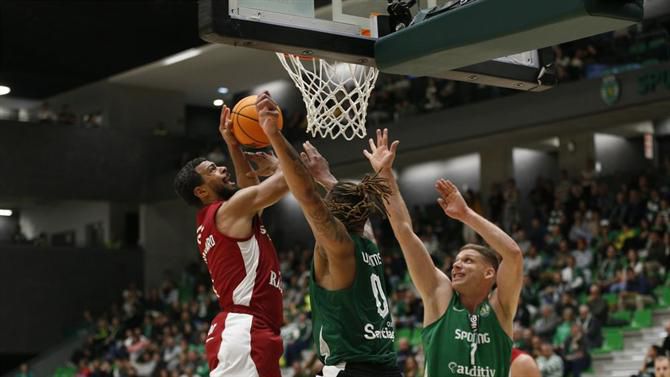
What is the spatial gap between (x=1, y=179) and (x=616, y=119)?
13886mm

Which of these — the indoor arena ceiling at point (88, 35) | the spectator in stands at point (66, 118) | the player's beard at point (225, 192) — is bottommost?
the player's beard at point (225, 192)

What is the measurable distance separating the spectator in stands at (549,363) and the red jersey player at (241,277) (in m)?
8.02

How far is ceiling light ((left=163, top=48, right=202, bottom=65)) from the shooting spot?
2314 cm

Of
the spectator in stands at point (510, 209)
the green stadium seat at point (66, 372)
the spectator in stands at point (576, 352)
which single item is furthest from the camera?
the green stadium seat at point (66, 372)

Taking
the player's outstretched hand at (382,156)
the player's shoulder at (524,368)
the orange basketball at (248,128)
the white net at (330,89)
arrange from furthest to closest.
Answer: the white net at (330,89) → the player's shoulder at (524,368) → the orange basketball at (248,128) → the player's outstretched hand at (382,156)

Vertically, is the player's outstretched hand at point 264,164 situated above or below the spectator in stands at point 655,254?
above

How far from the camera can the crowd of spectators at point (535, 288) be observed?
13945 mm

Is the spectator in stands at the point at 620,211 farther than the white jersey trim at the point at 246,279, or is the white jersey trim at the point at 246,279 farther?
the spectator in stands at the point at 620,211

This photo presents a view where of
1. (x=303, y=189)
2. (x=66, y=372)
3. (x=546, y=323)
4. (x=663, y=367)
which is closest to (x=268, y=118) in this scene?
(x=303, y=189)

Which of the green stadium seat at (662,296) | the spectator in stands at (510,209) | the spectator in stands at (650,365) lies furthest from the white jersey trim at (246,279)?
the spectator in stands at (510,209)

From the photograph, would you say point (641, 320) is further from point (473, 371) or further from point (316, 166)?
point (316, 166)

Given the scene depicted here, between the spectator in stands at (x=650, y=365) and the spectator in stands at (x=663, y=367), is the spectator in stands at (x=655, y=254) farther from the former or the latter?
the spectator in stands at (x=663, y=367)

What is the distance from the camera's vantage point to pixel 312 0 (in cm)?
565

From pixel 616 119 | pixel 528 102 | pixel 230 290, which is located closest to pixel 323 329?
pixel 230 290
